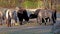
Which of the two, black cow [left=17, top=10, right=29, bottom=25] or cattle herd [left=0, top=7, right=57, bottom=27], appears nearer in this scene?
cattle herd [left=0, top=7, right=57, bottom=27]

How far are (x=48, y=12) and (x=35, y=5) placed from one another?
10.3 m

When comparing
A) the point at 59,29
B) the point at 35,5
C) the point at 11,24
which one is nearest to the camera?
the point at 59,29

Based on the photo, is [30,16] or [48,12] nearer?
[48,12]

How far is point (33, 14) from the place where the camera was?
19.9 metres

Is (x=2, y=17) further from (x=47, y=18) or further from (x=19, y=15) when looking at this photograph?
(x=47, y=18)

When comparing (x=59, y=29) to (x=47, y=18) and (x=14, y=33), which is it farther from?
(x=47, y=18)

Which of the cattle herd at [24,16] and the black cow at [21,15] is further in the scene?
the black cow at [21,15]

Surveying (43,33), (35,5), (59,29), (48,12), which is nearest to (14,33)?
(43,33)

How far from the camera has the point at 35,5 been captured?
28672mm

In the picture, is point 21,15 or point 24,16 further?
point 24,16

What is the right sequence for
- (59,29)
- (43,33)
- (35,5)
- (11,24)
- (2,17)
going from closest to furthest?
(59,29)
(43,33)
(11,24)
(2,17)
(35,5)

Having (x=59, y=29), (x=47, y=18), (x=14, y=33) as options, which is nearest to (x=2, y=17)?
(x=47, y=18)

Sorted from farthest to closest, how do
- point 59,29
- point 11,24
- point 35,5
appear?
1. point 35,5
2. point 11,24
3. point 59,29

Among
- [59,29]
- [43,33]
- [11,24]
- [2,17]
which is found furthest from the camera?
[2,17]
